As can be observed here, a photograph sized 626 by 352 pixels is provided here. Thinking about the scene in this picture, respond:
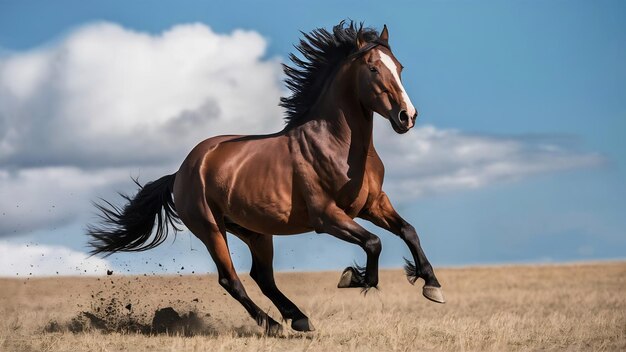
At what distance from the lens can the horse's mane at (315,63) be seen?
32.1 feet

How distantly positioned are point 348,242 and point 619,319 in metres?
5.08

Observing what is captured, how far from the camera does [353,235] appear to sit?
8.76 m

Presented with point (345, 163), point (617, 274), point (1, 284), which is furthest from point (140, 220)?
point (617, 274)

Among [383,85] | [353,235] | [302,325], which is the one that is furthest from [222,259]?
[383,85]

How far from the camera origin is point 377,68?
898cm

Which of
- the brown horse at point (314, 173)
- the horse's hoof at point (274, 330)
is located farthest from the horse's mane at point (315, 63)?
the horse's hoof at point (274, 330)

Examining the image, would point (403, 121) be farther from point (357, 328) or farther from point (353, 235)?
point (357, 328)

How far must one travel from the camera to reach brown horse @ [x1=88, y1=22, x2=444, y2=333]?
29.5 feet

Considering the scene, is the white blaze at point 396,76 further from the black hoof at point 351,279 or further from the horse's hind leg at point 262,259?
the horse's hind leg at point 262,259

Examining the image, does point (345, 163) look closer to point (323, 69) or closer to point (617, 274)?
point (323, 69)

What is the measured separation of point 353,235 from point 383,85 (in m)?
1.54

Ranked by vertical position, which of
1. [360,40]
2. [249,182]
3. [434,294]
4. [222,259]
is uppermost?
[360,40]

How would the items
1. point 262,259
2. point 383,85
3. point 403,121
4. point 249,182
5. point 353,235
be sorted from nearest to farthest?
point 403,121, point 353,235, point 383,85, point 249,182, point 262,259

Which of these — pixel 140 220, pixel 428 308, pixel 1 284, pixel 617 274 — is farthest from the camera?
pixel 617 274
